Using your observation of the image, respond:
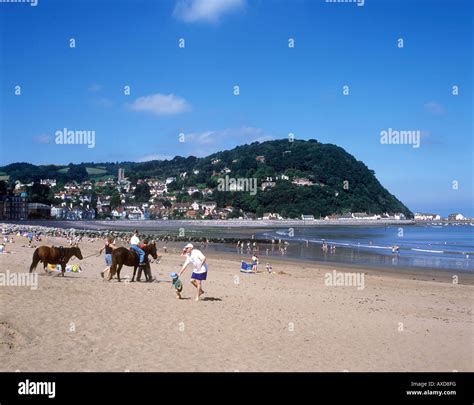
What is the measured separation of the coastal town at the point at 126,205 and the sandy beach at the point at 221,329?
4190 inches

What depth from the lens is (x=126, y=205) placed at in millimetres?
155625

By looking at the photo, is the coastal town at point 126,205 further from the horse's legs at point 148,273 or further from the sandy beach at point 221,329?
the sandy beach at point 221,329

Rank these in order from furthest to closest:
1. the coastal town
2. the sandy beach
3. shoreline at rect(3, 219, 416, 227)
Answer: the coastal town, shoreline at rect(3, 219, 416, 227), the sandy beach

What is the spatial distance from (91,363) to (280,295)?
836 centimetres

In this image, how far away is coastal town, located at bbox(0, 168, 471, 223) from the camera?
117m

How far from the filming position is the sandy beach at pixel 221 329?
24.3 ft

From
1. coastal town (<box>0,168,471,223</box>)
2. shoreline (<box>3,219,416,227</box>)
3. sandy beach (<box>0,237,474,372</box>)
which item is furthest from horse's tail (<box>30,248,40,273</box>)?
coastal town (<box>0,168,471,223</box>)

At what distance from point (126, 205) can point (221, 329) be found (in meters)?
151

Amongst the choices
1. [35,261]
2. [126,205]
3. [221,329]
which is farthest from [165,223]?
[221,329]

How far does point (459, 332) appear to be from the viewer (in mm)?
10555

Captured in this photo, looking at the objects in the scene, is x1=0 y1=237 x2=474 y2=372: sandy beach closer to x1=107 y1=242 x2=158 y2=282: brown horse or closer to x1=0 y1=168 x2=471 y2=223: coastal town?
x1=107 y1=242 x2=158 y2=282: brown horse

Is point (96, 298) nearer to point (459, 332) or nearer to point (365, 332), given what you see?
point (365, 332)

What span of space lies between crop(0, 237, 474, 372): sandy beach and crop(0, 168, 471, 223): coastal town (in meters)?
106

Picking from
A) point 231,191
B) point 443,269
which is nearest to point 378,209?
point 231,191
